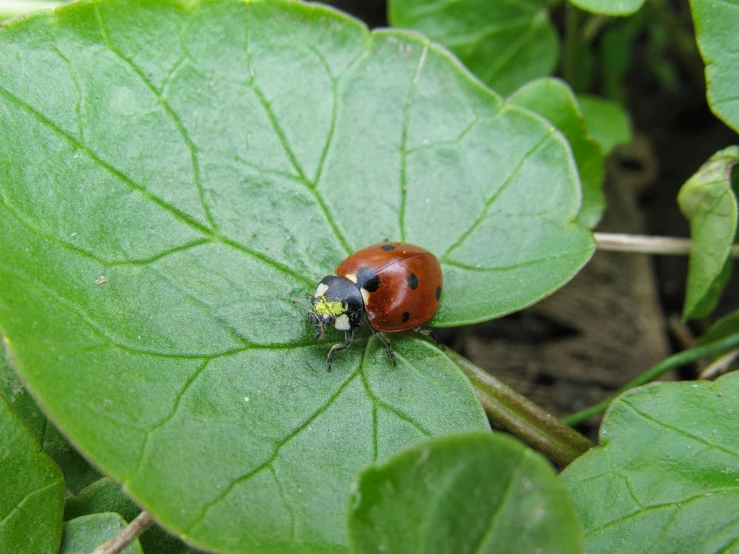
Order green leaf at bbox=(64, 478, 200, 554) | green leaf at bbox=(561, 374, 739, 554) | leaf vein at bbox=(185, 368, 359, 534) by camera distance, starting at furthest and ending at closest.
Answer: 1. green leaf at bbox=(64, 478, 200, 554)
2. green leaf at bbox=(561, 374, 739, 554)
3. leaf vein at bbox=(185, 368, 359, 534)

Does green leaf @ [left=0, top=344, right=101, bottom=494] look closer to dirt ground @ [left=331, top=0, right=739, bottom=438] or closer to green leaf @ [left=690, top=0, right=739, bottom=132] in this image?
dirt ground @ [left=331, top=0, right=739, bottom=438]

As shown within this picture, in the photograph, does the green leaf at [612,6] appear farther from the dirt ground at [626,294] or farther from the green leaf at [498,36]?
the dirt ground at [626,294]

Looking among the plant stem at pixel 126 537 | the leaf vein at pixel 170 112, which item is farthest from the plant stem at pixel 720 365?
the plant stem at pixel 126 537

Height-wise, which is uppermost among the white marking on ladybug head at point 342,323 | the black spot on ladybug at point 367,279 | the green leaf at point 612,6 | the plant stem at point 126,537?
the green leaf at point 612,6

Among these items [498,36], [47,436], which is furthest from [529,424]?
[498,36]

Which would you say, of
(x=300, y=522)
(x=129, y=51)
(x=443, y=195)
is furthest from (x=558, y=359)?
(x=129, y=51)

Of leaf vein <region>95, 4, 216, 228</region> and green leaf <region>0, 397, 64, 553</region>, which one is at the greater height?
leaf vein <region>95, 4, 216, 228</region>

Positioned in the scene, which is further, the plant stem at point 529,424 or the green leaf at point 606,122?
the green leaf at point 606,122

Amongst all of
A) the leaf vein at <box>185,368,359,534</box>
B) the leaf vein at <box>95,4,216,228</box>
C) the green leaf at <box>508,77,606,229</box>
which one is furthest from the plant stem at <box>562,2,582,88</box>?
the leaf vein at <box>185,368,359,534</box>
